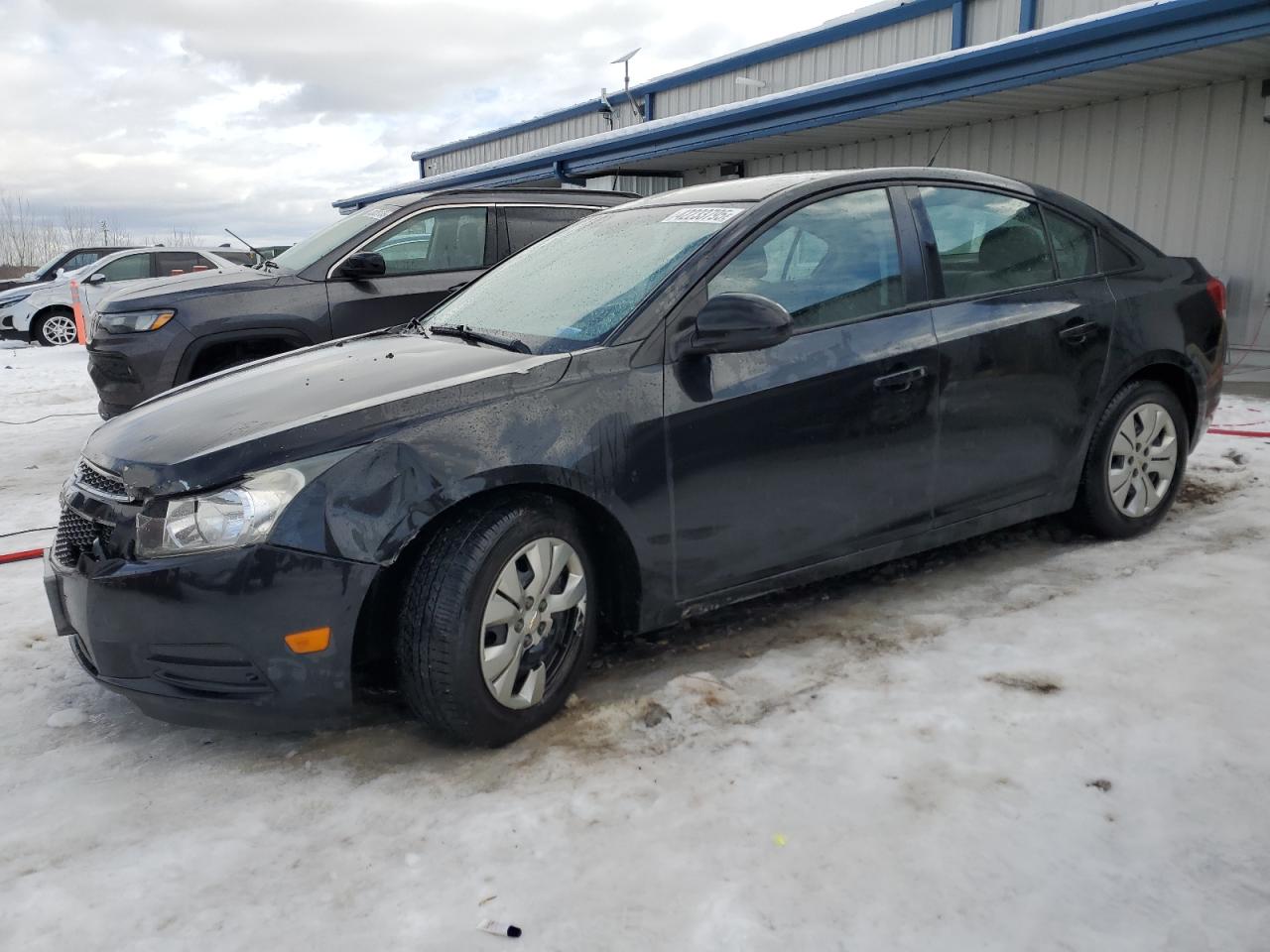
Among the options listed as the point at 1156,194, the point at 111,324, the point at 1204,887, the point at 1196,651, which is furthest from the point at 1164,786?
the point at 1156,194

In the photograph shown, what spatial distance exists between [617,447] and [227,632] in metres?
1.18

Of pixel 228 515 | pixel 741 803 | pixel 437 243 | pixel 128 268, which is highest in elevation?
pixel 437 243

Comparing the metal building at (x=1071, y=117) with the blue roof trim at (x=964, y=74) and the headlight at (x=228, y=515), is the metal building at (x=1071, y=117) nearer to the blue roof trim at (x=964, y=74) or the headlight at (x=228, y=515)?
the blue roof trim at (x=964, y=74)

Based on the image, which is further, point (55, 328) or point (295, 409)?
point (55, 328)

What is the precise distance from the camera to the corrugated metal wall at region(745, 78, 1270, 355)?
912 cm

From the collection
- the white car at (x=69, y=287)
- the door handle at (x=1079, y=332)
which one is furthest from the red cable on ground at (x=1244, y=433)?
the white car at (x=69, y=287)

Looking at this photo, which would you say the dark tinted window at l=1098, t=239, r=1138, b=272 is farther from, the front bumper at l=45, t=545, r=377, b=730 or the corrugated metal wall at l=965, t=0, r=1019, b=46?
the corrugated metal wall at l=965, t=0, r=1019, b=46

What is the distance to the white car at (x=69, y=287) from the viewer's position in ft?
54.9

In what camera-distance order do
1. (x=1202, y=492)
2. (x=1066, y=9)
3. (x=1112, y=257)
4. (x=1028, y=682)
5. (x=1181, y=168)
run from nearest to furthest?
(x=1028, y=682)
(x=1112, y=257)
(x=1202, y=492)
(x=1181, y=168)
(x=1066, y=9)

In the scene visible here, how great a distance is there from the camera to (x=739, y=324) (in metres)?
3.09

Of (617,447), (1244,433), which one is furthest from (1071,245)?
(1244,433)

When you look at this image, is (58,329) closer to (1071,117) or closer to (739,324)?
(1071,117)

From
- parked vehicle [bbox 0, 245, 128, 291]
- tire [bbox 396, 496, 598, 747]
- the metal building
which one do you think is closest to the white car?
parked vehicle [bbox 0, 245, 128, 291]

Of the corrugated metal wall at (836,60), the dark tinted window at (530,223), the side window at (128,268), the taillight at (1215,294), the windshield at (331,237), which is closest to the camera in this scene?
the taillight at (1215,294)
